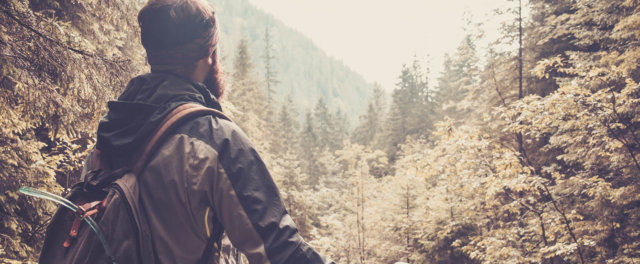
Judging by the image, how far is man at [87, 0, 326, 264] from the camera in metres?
1.22

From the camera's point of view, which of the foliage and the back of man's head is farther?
the foliage

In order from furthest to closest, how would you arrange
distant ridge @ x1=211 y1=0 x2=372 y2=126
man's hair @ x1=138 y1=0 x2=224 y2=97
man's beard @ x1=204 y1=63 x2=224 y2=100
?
distant ridge @ x1=211 y1=0 x2=372 y2=126, man's beard @ x1=204 y1=63 x2=224 y2=100, man's hair @ x1=138 y1=0 x2=224 y2=97

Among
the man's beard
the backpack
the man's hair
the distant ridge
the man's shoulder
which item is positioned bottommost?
the backpack

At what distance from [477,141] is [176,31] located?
299 inches

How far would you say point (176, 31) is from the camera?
4.75 feet

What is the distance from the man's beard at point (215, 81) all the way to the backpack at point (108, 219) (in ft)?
1.20

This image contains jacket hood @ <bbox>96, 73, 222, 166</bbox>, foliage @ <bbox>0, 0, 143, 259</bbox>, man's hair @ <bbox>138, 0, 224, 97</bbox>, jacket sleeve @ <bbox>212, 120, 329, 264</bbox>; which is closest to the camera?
jacket sleeve @ <bbox>212, 120, 329, 264</bbox>

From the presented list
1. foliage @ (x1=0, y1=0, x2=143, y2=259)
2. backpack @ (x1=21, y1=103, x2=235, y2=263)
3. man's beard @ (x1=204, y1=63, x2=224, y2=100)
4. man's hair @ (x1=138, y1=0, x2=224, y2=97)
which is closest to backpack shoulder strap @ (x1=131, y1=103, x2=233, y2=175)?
backpack @ (x1=21, y1=103, x2=235, y2=263)

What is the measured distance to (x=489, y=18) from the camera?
11414mm

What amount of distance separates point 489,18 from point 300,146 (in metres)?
39.6

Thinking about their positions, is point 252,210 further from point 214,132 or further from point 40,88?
point 40,88

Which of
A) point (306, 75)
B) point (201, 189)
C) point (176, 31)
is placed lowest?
point (201, 189)

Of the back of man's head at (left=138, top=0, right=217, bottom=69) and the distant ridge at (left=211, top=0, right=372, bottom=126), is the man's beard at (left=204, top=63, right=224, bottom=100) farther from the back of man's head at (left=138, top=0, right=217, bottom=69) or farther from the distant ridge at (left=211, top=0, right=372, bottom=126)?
the distant ridge at (left=211, top=0, right=372, bottom=126)

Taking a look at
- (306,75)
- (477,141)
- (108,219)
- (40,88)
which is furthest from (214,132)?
(306,75)
